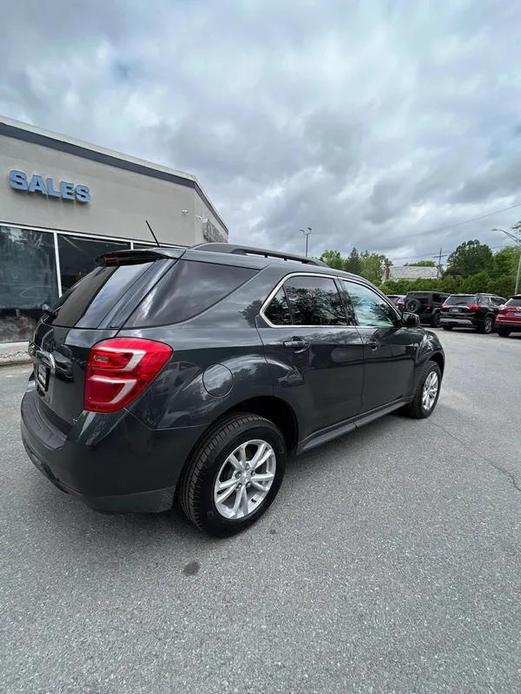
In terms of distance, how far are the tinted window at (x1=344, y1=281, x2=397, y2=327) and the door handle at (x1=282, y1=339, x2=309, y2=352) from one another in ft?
2.97

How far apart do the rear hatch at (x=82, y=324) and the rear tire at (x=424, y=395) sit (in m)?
3.30

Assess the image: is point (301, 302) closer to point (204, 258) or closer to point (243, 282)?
point (243, 282)

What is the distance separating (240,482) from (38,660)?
3.87 ft

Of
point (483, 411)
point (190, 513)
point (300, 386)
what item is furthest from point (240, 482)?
point (483, 411)

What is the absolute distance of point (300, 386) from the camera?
2400 millimetres

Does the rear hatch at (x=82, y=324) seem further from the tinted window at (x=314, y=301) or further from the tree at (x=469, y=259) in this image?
the tree at (x=469, y=259)

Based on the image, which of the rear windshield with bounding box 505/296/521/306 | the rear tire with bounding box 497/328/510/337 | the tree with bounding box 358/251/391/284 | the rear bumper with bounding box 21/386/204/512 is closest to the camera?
the rear bumper with bounding box 21/386/204/512

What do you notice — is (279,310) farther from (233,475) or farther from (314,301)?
(233,475)

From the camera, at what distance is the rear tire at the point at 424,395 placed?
402cm

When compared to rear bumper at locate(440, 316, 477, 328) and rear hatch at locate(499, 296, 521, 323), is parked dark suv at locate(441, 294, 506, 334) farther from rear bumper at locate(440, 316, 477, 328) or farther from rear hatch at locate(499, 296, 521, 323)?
rear hatch at locate(499, 296, 521, 323)

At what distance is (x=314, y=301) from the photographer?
8.86ft

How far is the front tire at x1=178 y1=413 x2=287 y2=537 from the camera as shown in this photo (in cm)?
193

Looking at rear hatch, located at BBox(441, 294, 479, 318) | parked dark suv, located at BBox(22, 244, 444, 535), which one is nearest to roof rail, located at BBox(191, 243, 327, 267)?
parked dark suv, located at BBox(22, 244, 444, 535)

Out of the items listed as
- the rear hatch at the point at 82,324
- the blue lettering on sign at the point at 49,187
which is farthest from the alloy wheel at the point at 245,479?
the blue lettering on sign at the point at 49,187
